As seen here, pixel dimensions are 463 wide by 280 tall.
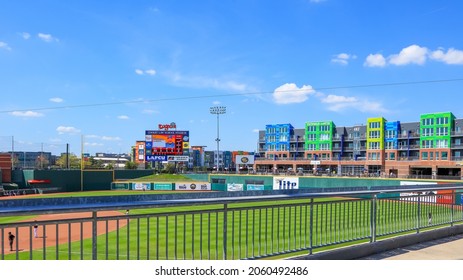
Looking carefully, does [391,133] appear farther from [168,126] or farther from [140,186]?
[140,186]

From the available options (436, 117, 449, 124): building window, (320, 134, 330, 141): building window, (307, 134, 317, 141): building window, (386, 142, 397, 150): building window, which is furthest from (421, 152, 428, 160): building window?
(307, 134, 317, 141): building window

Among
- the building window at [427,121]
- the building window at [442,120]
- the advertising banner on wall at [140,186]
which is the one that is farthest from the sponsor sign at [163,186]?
the building window at [442,120]

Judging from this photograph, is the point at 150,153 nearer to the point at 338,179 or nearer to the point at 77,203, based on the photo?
the point at 338,179

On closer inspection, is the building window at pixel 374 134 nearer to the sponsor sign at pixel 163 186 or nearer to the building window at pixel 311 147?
the building window at pixel 311 147

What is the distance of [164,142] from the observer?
7656 centimetres

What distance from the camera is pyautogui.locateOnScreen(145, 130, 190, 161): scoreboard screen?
76062 millimetres

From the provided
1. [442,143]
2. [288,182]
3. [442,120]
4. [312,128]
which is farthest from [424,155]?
[288,182]

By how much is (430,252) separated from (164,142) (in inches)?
2793

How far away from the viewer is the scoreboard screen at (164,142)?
250 ft

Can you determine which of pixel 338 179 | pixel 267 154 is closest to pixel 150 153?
pixel 338 179

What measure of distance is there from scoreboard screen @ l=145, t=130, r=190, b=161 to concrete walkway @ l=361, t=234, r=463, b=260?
228 ft

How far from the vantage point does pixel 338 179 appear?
190 ft

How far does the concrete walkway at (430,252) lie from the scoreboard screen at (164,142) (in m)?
69.6
